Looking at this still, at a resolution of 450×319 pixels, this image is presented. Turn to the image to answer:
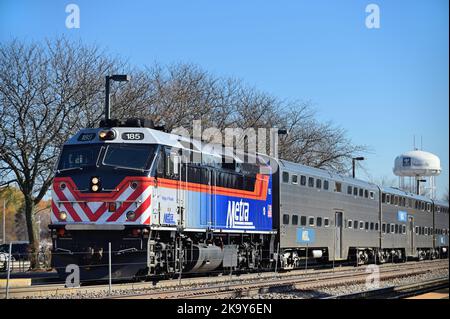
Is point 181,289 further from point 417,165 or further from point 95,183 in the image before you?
point 417,165

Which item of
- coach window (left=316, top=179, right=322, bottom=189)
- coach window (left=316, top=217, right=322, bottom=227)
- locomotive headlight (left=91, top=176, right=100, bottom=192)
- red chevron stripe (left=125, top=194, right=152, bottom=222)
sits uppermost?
coach window (left=316, top=179, right=322, bottom=189)

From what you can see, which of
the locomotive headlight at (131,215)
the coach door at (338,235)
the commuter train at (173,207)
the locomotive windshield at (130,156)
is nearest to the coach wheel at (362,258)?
the coach door at (338,235)

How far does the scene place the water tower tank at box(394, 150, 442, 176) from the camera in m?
81.2

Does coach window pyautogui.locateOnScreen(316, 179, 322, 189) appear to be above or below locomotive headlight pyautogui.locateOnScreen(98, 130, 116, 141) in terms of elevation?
below

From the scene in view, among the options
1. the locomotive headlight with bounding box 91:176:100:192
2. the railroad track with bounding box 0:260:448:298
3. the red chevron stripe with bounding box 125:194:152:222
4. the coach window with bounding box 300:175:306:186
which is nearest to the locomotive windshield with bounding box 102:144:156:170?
the locomotive headlight with bounding box 91:176:100:192

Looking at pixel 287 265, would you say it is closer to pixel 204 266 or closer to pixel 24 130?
pixel 204 266

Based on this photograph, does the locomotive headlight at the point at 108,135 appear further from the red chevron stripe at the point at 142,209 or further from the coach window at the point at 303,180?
the coach window at the point at 303,180

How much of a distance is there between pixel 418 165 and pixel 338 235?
46637 millimetres

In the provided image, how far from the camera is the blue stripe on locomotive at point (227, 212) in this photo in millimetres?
24109

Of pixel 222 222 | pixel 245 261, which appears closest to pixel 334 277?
pixel 245 261

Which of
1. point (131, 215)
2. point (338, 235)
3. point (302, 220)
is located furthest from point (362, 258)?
point (131, 215)

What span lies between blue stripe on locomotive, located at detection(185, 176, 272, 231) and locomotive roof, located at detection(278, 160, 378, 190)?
215 centimetres

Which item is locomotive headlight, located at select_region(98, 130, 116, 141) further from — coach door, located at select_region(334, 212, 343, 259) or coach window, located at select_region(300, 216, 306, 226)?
coach door, located at select_region(334, 212, 343, 259)

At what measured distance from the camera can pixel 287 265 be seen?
32375 millimetres
